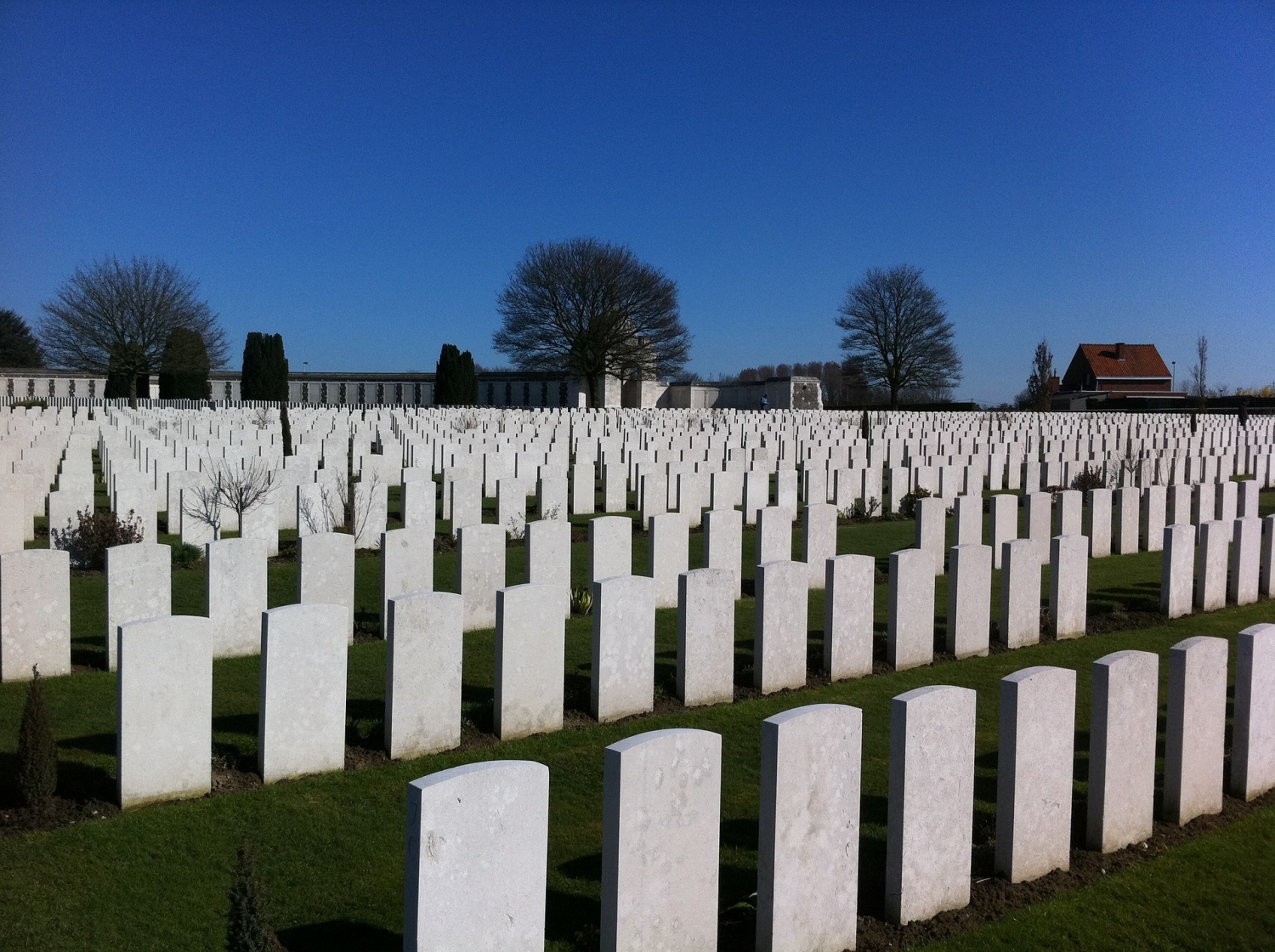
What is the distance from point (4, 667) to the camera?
609cm

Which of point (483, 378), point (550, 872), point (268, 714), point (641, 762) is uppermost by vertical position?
point (483, 378)

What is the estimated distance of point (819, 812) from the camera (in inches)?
135

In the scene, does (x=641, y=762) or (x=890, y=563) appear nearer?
(x=641, y=762)

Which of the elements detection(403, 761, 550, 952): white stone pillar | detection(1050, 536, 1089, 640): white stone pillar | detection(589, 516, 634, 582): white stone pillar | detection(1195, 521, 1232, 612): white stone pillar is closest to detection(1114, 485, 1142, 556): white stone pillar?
detection(1195, 521, 1232, 612): white stone pillar

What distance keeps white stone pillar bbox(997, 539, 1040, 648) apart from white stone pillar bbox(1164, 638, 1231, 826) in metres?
3.01

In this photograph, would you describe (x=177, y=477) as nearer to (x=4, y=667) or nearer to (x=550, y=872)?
(x=4, y=667)

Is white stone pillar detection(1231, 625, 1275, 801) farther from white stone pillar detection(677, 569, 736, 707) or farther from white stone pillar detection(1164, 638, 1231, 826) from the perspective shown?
white stone pillar detection(677, 569, 736, 707)

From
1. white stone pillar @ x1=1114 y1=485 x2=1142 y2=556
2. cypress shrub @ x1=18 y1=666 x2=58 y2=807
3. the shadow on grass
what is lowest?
the shadow on grass

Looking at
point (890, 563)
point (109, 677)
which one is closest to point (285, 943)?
point (109, 677)

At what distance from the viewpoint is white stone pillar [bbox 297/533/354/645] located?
23.5ft

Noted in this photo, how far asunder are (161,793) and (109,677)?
1.99 metres

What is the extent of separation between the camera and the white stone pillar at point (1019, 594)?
305 inches

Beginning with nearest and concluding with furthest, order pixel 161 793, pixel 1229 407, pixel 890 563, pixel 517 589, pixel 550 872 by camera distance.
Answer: pixel 550 872 → pixel 161 793 → pixel 517 589 → pixel 890 563 → pixel 1229 407

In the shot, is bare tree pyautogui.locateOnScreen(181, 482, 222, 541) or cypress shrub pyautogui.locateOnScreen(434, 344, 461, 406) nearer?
bare tree pyautogui.locateOnScreen(181, 482, 222, 541)
